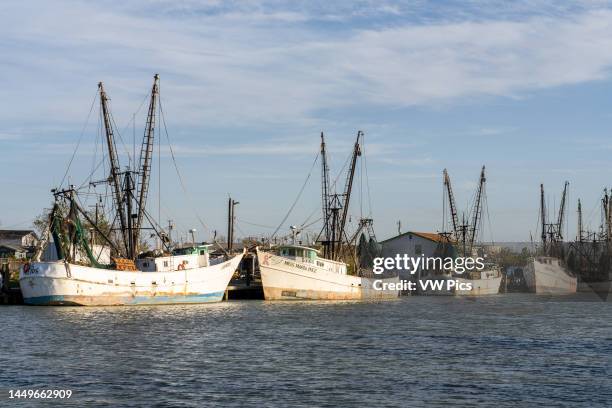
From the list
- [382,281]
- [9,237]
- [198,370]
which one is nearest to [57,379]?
[198,370]

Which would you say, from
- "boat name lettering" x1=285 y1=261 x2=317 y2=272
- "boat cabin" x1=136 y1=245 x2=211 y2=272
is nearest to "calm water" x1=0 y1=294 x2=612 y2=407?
"boat cabin" x1=136 y1=245 x2=211 y2=272

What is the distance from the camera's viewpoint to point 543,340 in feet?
183

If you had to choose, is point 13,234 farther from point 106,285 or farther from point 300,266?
point 106,285

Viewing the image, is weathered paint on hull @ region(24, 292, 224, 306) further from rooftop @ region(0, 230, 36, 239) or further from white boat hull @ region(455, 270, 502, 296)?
rooftop @ region(0, 230, 36, 239)

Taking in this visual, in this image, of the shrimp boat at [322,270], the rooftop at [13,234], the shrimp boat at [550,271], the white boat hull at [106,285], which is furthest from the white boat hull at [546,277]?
the rooftop at [13,234]

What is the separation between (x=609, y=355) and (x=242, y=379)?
2048 cm

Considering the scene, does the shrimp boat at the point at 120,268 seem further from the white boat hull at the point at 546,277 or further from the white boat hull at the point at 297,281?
the white boat hull at the point at 546,277

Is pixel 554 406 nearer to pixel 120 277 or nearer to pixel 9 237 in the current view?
pixel 120 277

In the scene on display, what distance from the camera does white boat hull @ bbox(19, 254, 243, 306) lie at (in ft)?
252

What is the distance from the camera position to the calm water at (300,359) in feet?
116

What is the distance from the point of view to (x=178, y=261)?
3452 inches

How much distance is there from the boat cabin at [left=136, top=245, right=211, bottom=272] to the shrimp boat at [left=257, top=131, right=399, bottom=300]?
6192 mm

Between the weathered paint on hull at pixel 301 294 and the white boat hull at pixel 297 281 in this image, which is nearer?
the white boat hull at pixel 297 281

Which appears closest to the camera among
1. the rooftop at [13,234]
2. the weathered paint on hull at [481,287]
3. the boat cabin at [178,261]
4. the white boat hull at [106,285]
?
the white boat hull at [106,285]
